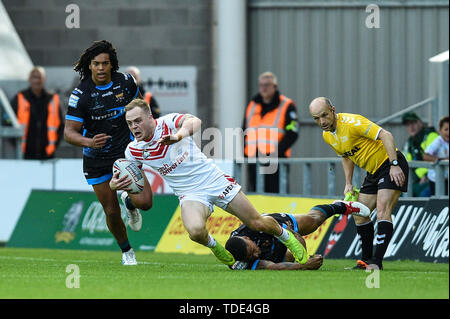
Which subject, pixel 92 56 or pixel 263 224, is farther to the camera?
pixel 92 56

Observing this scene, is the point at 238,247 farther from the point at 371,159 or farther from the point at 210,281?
the point at 371,159

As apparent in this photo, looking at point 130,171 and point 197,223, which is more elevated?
point 130,171

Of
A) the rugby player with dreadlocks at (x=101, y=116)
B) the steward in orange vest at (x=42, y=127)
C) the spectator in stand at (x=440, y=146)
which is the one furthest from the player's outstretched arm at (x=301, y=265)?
the steward in orange vest at (x=42, y=127)

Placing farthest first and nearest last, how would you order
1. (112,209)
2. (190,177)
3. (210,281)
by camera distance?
1. (112,209)
2. (190,177)
3. (210,281)

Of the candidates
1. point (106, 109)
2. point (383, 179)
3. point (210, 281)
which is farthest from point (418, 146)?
point (210, 281)

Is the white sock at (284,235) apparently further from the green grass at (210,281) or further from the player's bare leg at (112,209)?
the player's bare leg at (112,209)

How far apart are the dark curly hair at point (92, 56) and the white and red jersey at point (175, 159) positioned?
1408 mm

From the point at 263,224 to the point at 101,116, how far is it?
234 centimetres

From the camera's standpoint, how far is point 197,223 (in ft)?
38.8

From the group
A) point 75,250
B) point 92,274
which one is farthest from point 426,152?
point 92,274

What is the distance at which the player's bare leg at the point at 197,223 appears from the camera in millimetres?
11820

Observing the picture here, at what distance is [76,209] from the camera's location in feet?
60.9

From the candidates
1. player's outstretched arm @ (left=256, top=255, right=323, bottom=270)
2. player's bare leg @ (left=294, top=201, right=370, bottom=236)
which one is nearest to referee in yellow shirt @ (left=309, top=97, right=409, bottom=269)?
player's bare leg @ (left=294, top=201, right=370, bottom=236)

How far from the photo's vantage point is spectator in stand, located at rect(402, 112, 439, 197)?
16.3m
